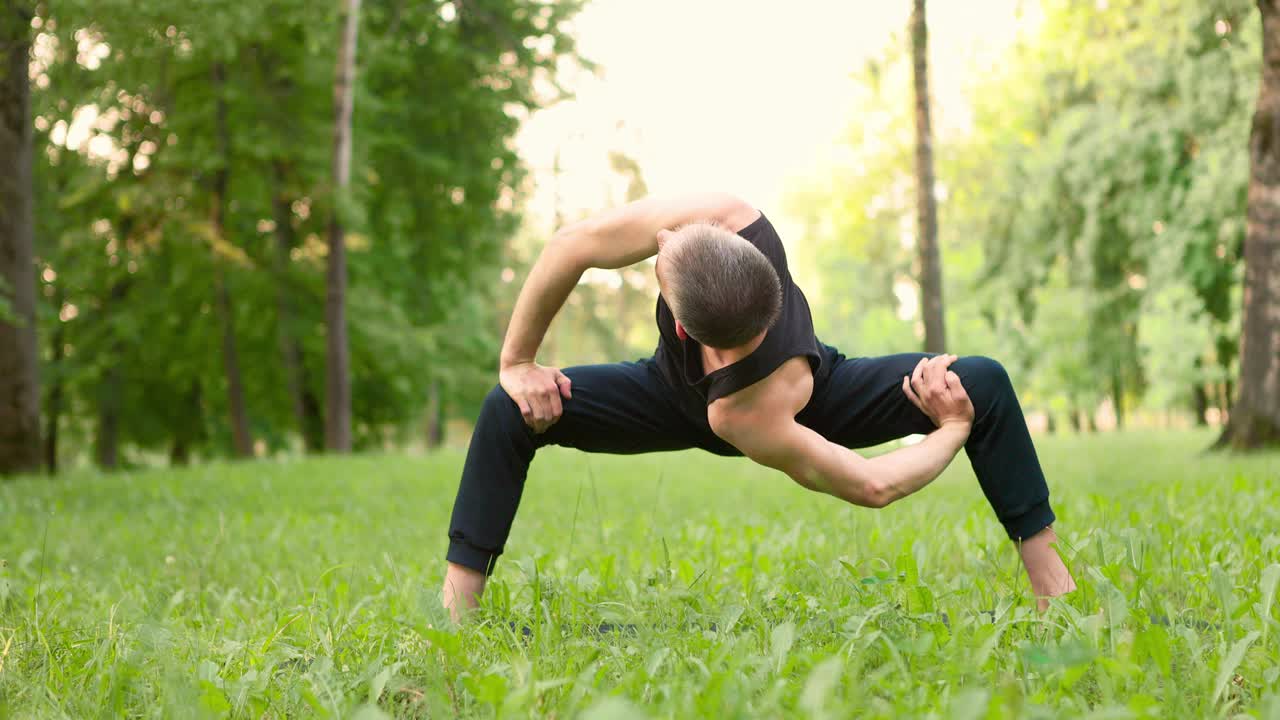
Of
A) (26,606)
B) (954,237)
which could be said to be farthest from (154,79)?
(954,237)

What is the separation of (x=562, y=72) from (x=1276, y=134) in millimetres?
12338

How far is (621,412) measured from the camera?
128 inches

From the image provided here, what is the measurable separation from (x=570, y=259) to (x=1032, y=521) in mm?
1598

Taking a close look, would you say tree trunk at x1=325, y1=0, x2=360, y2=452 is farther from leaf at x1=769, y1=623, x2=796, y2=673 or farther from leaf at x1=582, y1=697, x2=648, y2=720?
leaf at x1=582, y1=697, x2=648, y2=720

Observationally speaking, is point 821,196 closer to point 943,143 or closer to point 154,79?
point 943,143

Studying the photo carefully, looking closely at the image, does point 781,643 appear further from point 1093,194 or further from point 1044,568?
point 1093,194

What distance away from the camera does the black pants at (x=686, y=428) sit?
9.99 ft

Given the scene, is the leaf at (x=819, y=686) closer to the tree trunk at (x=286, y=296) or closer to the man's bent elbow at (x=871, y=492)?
the man's bent elbow at (x=871, y=492)

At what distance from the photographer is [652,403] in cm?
323

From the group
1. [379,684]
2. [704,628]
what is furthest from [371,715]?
[704,628]

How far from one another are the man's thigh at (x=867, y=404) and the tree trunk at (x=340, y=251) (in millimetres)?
13537

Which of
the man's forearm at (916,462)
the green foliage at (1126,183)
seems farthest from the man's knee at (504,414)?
the green foliage at (1126,183)

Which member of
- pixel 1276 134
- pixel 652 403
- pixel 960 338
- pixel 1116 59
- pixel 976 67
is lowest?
pixel 960 338

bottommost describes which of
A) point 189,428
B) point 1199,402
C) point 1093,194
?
point 1199,402
